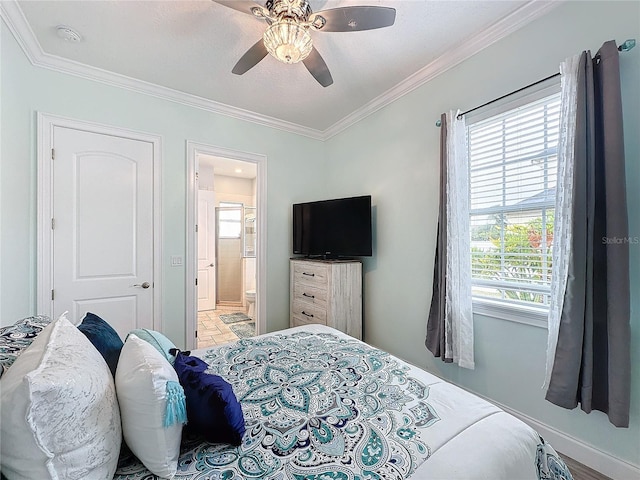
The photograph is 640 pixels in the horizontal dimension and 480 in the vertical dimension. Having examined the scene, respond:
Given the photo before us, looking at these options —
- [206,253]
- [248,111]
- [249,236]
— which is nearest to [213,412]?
[248,111]

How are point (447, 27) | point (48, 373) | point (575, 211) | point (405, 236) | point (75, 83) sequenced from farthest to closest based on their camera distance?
point (405, 236)
point (75, 83)
point (447, 27)
point (575, 211)
point (48, 373)

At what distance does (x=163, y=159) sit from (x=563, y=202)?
3.18 m

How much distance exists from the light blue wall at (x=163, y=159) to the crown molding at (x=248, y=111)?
6 cm

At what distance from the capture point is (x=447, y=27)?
6.52 ft

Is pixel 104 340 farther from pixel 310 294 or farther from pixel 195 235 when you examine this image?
pixel 310 294

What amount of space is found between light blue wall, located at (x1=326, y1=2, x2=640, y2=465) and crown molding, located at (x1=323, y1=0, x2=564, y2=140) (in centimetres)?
4

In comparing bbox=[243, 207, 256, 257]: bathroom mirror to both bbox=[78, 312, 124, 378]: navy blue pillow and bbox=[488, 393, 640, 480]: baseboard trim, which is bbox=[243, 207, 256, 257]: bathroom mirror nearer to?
bbox=[78, 312, 124, 378]: navy blue pillow

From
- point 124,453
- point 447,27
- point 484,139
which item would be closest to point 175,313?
point 124,453

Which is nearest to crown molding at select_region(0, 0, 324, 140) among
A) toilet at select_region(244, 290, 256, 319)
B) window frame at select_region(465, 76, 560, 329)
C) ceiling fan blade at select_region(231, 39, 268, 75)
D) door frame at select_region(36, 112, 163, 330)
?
door frame at select_region(36, 112, 163, 330)

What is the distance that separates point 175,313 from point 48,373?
233 cm

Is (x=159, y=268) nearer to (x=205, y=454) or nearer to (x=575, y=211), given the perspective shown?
(x=205, y=454)

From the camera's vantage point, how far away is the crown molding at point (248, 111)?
5.97 feet

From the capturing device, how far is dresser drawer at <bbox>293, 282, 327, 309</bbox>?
9.83ft

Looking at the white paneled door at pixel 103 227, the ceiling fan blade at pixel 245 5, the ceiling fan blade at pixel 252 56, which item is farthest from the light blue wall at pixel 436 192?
the white paneled door at pixel 103 227
